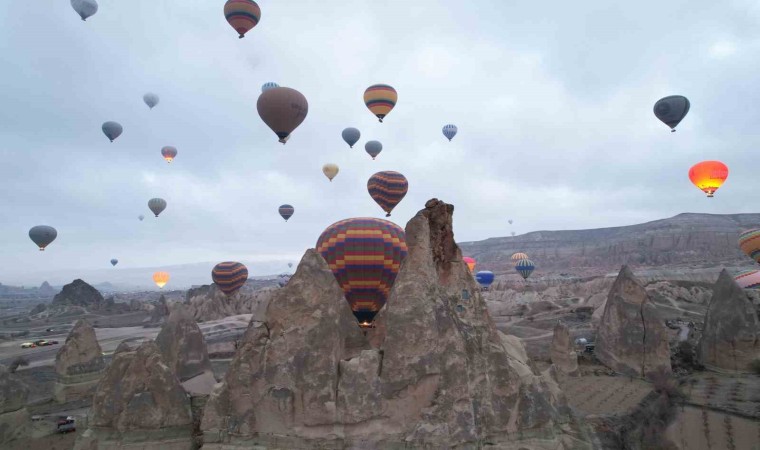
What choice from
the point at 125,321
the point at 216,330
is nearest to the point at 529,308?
the point at 216,330

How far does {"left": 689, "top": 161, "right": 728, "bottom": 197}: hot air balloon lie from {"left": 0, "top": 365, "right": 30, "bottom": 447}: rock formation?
50374 mm

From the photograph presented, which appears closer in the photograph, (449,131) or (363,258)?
(363,258)

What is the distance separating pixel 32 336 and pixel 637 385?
5734 centimetres

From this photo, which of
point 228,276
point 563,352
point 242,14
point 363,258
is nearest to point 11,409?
point 363,258

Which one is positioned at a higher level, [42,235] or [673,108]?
[673,108]

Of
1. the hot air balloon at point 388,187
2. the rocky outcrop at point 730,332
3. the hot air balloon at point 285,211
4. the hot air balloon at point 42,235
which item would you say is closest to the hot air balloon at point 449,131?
the hot air balloon at point 388,187

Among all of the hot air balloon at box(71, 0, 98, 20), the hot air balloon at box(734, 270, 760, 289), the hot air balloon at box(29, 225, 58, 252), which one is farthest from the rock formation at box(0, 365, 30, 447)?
the hot air balloon at box(734, 270, 760, 289)

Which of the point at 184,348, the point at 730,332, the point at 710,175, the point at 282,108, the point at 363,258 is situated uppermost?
the point at 282,108

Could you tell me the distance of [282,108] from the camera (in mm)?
25938

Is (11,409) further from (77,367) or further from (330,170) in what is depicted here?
(330,170)

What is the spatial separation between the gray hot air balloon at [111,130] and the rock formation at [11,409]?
3659cm

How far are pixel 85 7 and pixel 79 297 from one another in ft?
188

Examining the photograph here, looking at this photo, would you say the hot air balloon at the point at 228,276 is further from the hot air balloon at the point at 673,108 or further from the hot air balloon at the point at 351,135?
the hot air balloon at the point at 673,108

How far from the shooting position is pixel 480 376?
876 centimetres
